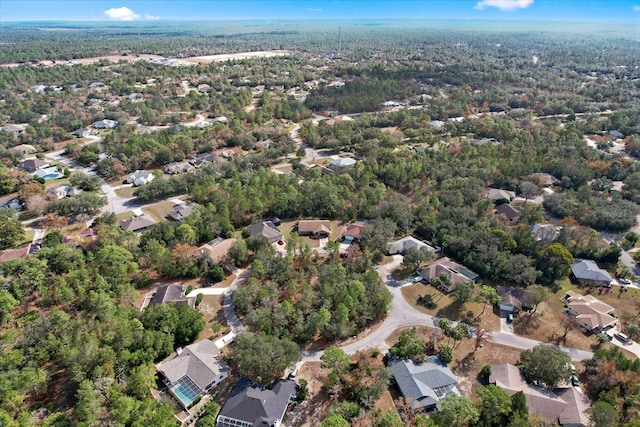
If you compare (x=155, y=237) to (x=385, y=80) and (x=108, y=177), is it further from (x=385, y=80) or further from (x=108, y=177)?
(x=385, y=80)

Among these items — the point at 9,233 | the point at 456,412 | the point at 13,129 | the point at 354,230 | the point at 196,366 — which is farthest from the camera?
the point at 13,129

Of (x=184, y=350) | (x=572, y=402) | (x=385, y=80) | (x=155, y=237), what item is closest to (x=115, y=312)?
(x=184, y=350)

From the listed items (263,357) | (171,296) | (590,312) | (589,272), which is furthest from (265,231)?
(589,272)

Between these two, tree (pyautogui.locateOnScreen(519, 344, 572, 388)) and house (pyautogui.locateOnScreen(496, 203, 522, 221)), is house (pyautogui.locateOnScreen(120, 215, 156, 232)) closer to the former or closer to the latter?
tree (pyautogui.locateOnScreen(519, 344, 572, 388))

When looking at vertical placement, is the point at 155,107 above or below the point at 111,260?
above

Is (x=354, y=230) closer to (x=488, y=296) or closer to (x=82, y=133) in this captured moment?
(x=488, y=296)

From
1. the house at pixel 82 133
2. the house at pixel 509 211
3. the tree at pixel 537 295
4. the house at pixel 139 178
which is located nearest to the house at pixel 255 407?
the tree at pixel 537 295

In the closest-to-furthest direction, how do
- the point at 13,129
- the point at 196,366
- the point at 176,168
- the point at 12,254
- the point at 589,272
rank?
the point at 196,366, the point at 589,272, the point at 12,254, the point at 176,168, the point at 13,129
